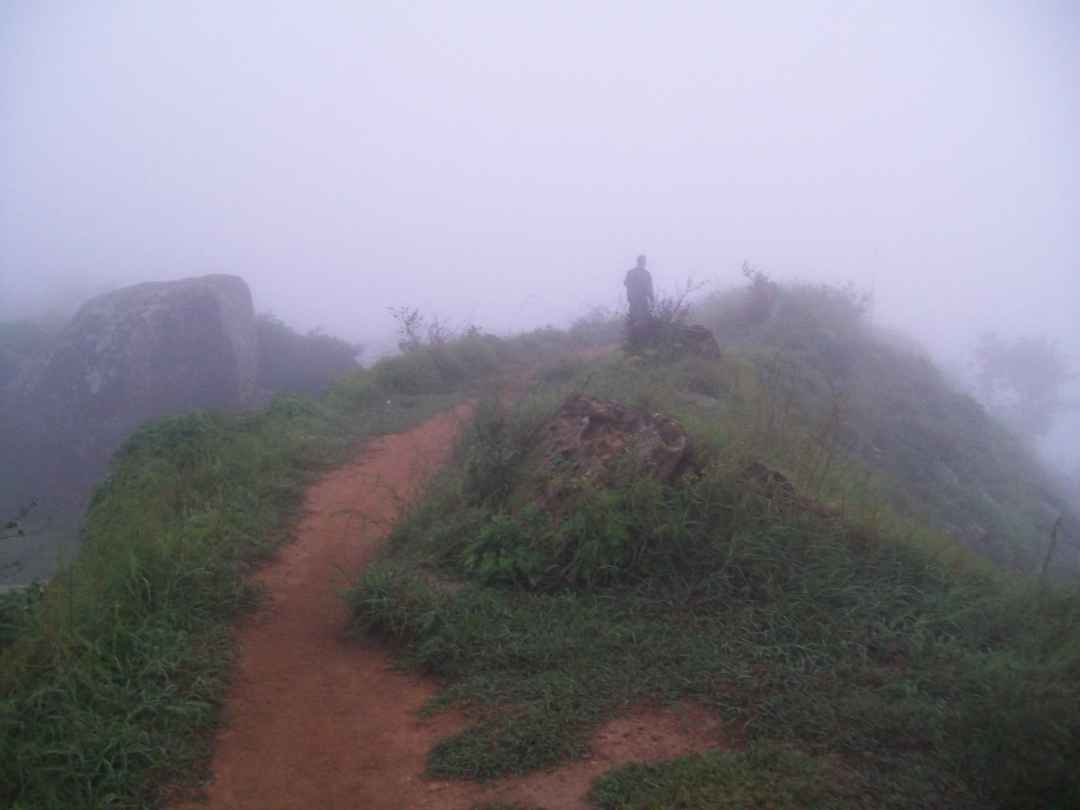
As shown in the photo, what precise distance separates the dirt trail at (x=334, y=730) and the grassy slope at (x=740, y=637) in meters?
0.13

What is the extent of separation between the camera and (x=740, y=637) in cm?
432

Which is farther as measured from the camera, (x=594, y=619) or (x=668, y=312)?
(x=668, y=312)

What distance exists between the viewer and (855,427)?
11.7m

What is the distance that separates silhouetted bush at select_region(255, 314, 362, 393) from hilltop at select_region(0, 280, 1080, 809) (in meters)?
10.3

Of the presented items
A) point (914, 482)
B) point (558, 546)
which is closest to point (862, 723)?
point (558, 546)

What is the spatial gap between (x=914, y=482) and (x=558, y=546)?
25.6 ft

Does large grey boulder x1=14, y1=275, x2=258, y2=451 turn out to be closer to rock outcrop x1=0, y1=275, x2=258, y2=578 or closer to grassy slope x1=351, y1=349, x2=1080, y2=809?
rock outcrop x1=0, y1=275, x2=258, y2=578

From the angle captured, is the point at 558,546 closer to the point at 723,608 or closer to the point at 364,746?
the point at 723,608

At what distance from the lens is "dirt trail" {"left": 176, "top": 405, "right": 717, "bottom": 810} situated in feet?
10.7

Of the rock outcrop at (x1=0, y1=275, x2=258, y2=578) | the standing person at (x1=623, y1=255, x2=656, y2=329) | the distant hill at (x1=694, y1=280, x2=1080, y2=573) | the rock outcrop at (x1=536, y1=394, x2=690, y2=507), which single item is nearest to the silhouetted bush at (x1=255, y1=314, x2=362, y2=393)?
the rock outcrop at (x1=0, y1=275, x2=258, y2=578)

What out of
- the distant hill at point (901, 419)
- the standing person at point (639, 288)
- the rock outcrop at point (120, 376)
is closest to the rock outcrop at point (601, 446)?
the distant hill at point (901, 419)

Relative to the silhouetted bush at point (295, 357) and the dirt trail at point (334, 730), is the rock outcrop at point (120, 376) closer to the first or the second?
the silhouetted bush at point (295, 357)

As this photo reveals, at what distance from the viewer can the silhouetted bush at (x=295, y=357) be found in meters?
17.8

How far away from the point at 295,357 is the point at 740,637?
16.5m
